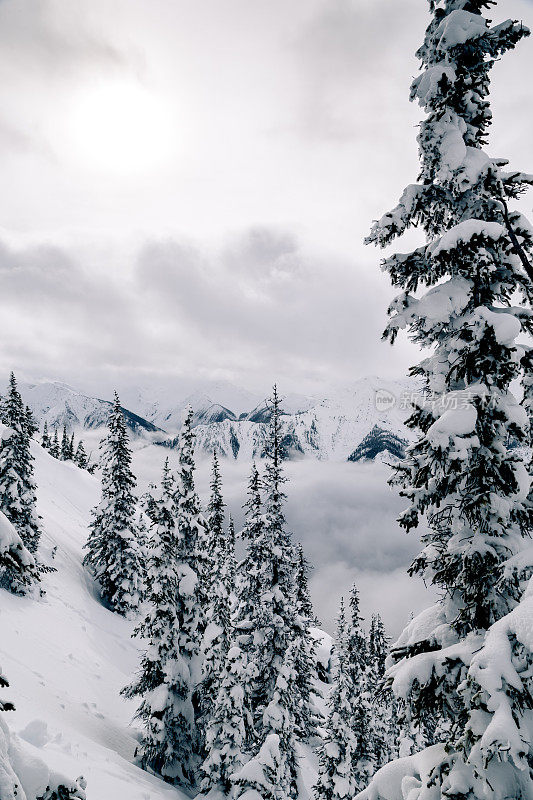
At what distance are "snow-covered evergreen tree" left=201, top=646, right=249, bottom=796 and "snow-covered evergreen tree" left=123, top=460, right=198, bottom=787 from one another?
313 cm

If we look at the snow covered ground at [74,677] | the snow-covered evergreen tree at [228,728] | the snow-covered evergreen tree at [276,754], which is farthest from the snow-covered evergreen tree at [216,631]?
the snow covered ground at [74,677]

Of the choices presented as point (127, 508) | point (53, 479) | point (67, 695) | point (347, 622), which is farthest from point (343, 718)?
point (53, 479)

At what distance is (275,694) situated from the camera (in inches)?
669

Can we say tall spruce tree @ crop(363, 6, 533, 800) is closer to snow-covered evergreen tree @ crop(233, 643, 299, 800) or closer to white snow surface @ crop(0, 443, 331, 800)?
white snow surface @ crop(0, 443, 331, 800)

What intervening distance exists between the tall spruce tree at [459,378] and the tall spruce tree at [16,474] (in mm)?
28859

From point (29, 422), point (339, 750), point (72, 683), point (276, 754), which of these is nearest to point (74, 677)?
point (72, 683)

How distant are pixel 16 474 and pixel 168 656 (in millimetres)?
16633

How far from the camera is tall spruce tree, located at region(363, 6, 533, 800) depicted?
560cm

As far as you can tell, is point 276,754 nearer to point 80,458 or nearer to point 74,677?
point 74,677

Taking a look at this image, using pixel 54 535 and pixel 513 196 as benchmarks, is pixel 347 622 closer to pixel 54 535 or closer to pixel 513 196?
pixel 54 535

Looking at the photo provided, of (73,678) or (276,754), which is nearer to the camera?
(276,754)

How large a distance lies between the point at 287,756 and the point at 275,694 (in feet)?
10.5

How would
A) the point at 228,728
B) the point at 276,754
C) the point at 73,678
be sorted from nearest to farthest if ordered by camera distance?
the point at 276,754 → the point at 228,728 → the point at 73,678

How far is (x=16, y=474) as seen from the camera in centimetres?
2953
